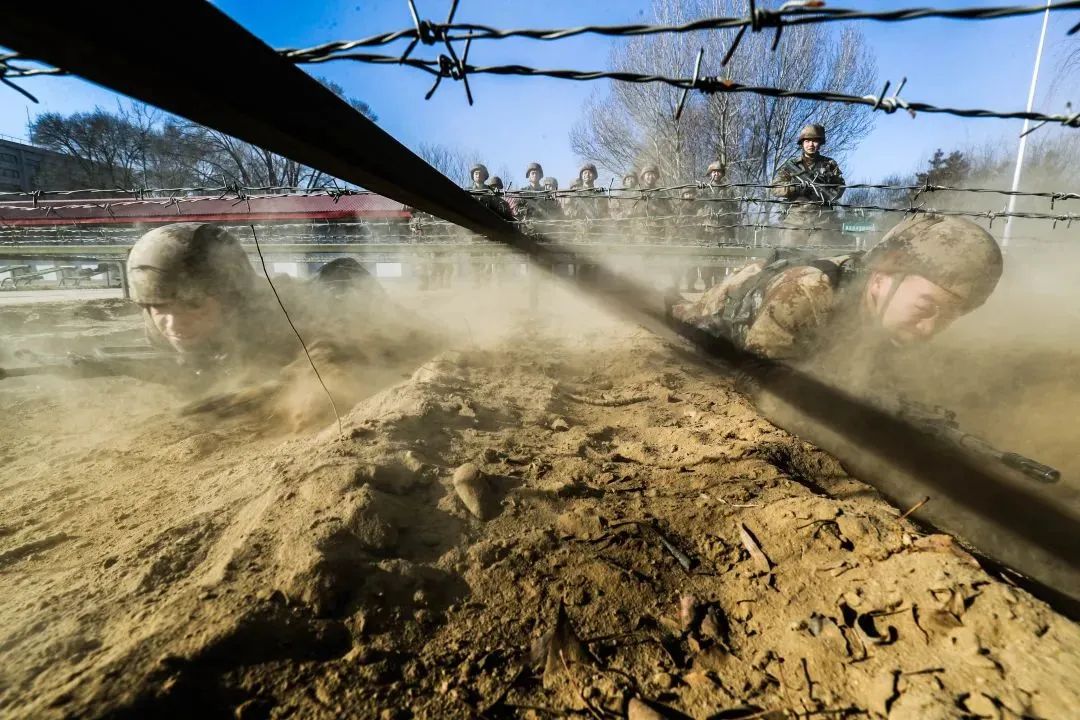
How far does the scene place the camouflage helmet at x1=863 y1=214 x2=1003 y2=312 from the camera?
154 inches

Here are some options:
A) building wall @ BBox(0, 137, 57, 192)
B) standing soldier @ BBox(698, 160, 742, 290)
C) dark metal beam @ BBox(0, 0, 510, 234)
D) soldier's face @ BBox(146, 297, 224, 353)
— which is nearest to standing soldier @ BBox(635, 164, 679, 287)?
standing soldier @ BBox(698, 160, 742, 290)

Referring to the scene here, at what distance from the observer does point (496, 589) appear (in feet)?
5.60

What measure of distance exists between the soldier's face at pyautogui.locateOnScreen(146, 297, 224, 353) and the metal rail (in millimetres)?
3075

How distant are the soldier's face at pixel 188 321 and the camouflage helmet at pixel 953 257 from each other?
260 inches

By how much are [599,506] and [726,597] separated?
65cm

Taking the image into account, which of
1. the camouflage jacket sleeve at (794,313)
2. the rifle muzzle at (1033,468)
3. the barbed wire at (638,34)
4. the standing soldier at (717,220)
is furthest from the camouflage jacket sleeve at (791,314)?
the standing soldier at (717,220)

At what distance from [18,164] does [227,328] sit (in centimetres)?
3563

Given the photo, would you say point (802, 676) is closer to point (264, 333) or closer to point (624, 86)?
point (264, 333)

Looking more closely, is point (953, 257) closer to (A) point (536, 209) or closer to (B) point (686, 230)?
(B) point (686, 230)

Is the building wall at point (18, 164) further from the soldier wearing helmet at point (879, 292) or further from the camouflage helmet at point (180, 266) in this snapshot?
the soldier wearing helmet at point (879, 292)

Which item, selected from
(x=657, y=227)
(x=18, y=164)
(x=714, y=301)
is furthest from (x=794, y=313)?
(x=18, y=164)

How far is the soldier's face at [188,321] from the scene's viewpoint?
4.86 meters

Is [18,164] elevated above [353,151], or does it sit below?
above

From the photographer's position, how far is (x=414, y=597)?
1632mm
